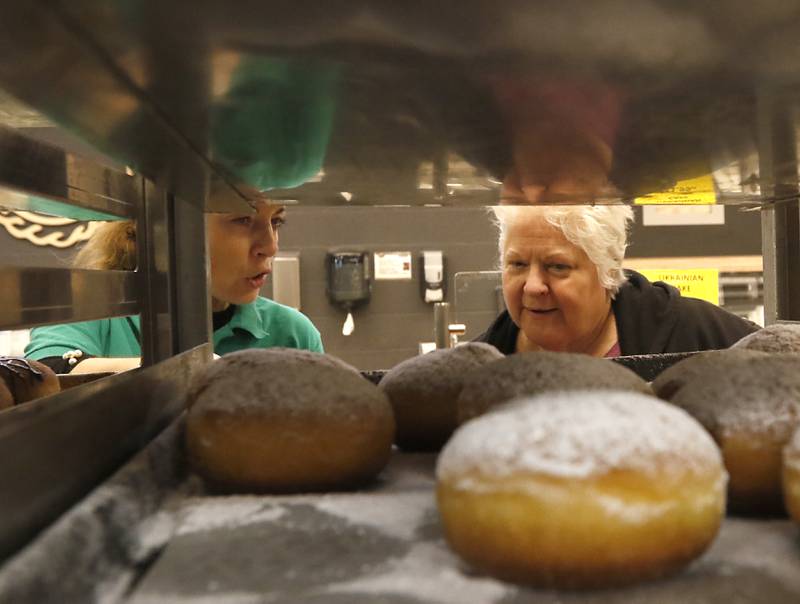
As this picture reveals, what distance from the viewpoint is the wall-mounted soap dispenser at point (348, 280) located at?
3.35 meters

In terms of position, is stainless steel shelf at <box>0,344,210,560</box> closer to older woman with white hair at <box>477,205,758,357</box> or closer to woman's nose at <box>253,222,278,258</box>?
woman's nose at <box>253,222,278,258</box>

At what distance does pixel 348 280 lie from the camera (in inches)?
132

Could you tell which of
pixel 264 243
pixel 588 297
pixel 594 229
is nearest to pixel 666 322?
pixel 588 297

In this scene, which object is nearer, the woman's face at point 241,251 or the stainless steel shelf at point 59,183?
the stainless steel shelf at point 59,183

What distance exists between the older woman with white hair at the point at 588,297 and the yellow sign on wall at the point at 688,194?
2.08 ft

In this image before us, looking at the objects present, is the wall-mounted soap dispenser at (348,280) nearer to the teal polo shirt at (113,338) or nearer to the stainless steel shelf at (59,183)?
the teal polo shirt at (113,338)

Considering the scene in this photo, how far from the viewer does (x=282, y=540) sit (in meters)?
0.49

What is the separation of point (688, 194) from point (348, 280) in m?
2.30

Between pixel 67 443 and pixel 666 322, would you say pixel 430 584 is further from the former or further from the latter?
pixel 666 322

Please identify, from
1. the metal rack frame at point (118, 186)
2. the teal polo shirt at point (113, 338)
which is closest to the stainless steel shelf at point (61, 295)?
the metal rack frame at point (118, 186)

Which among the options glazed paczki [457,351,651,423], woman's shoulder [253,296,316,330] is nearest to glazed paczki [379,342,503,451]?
glazed paczki [457,351,651,423]

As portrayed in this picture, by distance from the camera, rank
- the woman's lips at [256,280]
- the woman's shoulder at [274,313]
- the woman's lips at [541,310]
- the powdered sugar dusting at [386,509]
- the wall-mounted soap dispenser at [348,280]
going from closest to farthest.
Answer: the powdered sugar dusting at [386,509]
the woman's lips at [256,280]
the woman's lips at [541,310]
the woman's shoulder at [274,313]
the wall-mounted soap dispenser at [348,280]

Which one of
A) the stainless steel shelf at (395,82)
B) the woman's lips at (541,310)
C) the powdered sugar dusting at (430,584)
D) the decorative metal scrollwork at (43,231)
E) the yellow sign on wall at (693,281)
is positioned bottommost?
the powdered sugar dusting at (430,584)

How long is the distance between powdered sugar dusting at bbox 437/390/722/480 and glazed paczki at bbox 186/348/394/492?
6.3 inches
